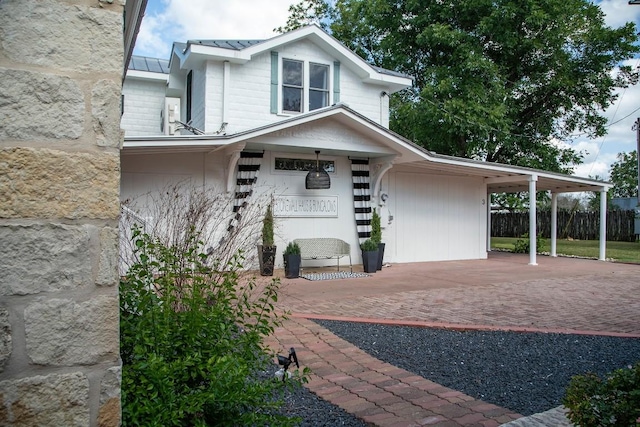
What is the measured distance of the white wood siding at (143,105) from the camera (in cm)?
1450

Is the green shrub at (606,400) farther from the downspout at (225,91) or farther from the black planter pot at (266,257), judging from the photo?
the downspout at (225,91)

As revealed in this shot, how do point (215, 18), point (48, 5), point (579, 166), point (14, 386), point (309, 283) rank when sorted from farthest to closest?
1. point (579, 166)
2. point (215, 18)
3. point (309, 283)
4. point (48, 5)
5. point (14, 386)

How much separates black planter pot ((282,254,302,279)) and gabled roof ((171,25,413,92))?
4870mm

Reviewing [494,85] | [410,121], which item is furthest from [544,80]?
[410,121]

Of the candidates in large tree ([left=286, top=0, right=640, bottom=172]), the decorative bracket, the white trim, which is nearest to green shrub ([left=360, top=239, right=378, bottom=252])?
the decorative bracket

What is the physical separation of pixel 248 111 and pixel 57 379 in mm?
10698

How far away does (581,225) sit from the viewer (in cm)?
2614

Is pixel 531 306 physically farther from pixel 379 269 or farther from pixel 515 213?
pixel 515 213

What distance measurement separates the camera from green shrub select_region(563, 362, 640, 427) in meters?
2.25

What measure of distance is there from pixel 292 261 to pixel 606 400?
8.12 metres

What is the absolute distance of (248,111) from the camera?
11961mm

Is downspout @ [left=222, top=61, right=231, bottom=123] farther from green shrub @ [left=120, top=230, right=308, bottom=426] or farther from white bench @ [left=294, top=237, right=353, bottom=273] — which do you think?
green shrub @ [left=120, top=230, right=308, bottom=426]

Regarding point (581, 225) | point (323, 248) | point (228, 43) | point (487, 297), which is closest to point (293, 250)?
point (323, 248)

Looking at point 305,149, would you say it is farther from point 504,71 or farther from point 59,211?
point 504,71
